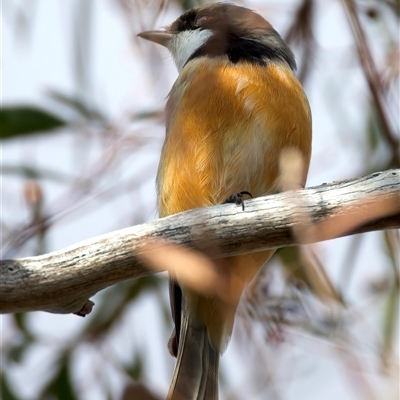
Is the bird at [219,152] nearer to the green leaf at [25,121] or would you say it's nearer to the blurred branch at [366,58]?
the blurred branch at [366,58]

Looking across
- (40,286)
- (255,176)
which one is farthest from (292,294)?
(40,286)

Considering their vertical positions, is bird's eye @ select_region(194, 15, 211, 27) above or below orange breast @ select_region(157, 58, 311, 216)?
above

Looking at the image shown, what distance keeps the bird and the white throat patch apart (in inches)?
14.2

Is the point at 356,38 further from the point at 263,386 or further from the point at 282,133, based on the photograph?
the point at 263,386

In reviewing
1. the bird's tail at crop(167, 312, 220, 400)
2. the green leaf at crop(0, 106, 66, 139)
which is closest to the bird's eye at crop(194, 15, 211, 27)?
the green leaf at crop(0, 106, 66, 139)

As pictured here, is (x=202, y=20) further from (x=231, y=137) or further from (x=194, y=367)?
(x=194, y=367)

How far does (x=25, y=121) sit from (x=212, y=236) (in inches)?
61.5

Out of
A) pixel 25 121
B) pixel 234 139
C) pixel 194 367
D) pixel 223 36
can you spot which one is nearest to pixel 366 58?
pixel 234 139

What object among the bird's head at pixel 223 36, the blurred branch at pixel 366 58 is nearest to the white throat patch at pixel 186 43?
the bird's head at pixel 223 36

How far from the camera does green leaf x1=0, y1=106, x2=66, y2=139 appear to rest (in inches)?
143

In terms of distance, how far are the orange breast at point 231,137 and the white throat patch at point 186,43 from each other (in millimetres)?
592

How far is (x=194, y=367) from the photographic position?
10.4 ft

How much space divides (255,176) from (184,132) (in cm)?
34

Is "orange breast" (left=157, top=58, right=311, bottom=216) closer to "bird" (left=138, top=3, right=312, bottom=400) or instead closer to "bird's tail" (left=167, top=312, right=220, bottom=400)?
"bird" (left=138, top=3, right=312, bottom=400)
